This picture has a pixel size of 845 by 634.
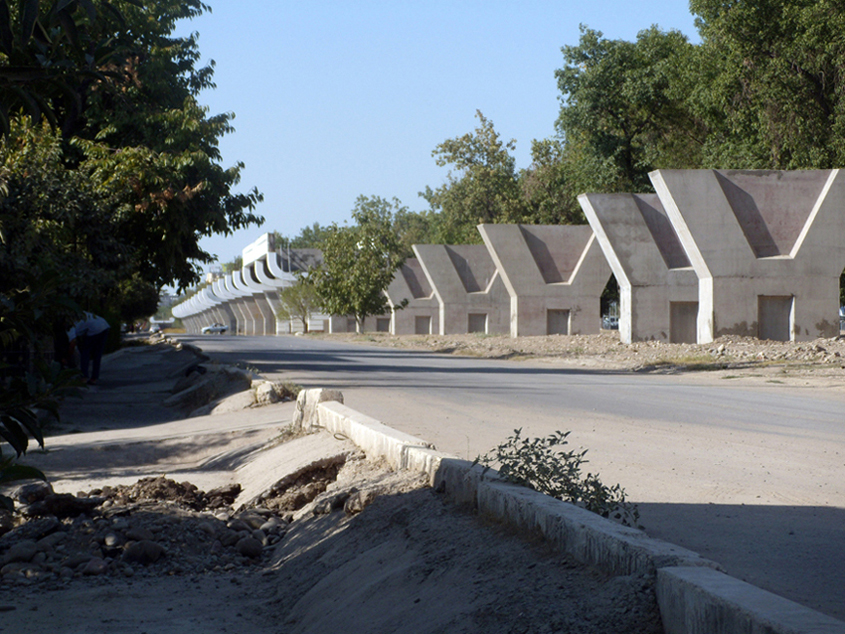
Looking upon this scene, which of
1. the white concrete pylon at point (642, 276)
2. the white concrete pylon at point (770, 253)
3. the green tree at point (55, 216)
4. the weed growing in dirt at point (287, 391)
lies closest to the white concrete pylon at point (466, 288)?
the white concrete pylon at point (642, 276)

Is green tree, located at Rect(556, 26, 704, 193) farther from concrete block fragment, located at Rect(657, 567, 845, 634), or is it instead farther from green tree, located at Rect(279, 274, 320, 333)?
concrete block fragment, located at Rect(657, 567, 845, 634)

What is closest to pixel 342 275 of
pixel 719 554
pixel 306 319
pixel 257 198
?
pixel 306 319

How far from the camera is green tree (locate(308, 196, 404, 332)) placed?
67312 millimetres

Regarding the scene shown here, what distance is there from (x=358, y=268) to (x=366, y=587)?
62736mm

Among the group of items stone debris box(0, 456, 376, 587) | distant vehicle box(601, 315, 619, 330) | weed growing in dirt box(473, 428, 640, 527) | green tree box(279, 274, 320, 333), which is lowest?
distant vehicle box(601, 315, 619, 330)

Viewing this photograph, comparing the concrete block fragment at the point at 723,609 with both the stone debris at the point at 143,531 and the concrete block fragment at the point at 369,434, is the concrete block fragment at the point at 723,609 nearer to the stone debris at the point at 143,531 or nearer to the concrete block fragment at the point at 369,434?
the stone debris at the point at 143,531

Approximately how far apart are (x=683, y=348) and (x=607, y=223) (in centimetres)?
956

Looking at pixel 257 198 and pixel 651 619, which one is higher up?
pixel 257 198

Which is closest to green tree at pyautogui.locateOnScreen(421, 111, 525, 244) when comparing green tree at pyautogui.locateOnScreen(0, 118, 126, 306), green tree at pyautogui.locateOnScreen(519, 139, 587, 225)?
green tree at pyautogui.locateOnScreen(519, 139, 587, 225)

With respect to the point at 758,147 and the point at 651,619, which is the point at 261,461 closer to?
the point at 651,619

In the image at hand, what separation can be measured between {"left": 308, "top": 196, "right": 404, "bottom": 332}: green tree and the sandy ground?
59.9m

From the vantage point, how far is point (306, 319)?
8919 cm

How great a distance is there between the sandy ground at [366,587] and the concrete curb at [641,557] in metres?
0.09

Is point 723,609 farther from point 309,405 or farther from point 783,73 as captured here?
point 783,73
